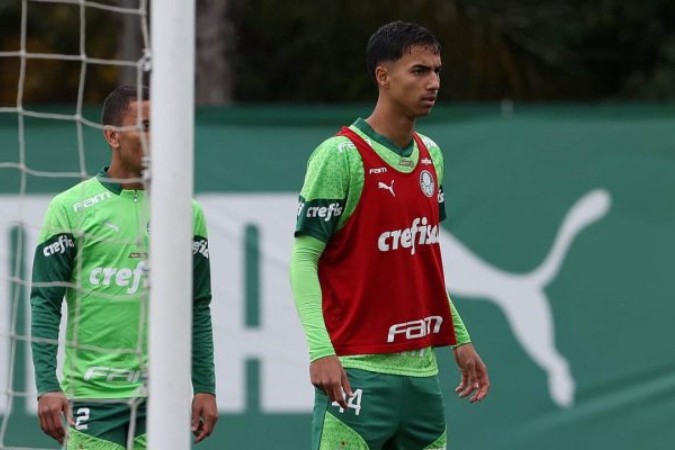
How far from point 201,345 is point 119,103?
988 millimetres

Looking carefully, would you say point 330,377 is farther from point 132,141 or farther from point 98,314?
point 132,141

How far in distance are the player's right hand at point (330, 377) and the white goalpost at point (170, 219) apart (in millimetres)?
658

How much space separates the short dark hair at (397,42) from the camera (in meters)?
5.40

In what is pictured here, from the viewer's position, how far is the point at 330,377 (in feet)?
16.5

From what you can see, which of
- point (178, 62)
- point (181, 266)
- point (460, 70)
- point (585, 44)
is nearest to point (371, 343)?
point (181, 266)

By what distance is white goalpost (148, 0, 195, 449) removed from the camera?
4.48 meters

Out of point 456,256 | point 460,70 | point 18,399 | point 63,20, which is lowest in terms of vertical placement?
point 18,399

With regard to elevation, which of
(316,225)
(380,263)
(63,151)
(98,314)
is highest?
(63,151)

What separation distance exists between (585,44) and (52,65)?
5209 mm

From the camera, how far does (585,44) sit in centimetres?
1459

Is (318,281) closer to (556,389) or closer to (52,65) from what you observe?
(556,389)

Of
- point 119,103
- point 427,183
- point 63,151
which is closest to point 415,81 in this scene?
point 427,183

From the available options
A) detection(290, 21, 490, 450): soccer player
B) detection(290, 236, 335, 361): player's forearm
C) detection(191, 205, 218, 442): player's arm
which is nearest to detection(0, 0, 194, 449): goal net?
detection(191, 205, 218, 442): player's arm

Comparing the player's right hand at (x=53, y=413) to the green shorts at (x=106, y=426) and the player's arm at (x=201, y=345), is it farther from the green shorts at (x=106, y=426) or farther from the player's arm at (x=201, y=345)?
the player's arm at (x=201, y=345)
